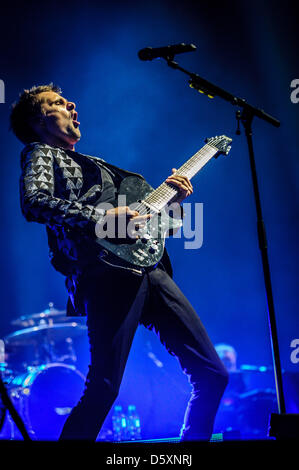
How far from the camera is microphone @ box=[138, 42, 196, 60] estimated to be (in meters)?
2.78

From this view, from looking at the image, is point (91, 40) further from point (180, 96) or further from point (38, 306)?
point (38, 306)

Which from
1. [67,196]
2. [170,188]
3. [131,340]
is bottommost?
[131,340]

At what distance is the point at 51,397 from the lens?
4.73 meters

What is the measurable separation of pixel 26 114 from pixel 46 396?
10.1ft

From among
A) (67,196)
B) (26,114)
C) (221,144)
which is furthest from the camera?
(221,144)

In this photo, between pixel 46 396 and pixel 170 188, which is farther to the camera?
pixel 46 396

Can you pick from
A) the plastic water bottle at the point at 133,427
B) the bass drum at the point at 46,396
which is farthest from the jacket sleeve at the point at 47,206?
the plastic water bottle at the point at 133,427

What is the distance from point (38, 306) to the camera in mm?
7016

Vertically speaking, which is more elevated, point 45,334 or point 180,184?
point 180,184

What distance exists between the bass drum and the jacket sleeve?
280 centimetres

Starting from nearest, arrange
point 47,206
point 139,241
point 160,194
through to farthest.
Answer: point 47,206 → point 139,241 → point 160,194

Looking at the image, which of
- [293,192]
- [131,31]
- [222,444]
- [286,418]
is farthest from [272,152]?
[222,444]

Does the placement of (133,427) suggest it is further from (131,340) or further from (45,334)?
(131,340)

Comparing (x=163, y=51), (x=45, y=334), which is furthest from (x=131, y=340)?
(x=45, y=334)
